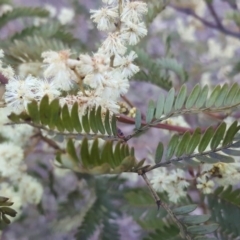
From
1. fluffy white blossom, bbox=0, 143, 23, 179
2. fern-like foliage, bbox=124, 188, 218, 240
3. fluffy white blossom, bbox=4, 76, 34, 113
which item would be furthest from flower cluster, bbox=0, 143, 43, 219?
fluffy white blossom, bbox=4, 76, 34, 113

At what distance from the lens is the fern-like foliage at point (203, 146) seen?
1.60 ft

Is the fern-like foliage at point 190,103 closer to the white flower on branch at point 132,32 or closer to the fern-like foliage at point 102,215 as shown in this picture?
the white flower on branch at point 132,32

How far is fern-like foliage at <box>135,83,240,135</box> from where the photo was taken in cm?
52

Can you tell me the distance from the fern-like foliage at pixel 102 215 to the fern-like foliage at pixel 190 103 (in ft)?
1.35

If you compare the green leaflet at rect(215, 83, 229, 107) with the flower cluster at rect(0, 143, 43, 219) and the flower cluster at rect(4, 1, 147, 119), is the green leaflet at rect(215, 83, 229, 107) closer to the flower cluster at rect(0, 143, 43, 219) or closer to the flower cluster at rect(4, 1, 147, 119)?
the flower cluster at rect(4, 1, 147, 119)

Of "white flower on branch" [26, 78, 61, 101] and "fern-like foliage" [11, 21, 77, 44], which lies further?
"fern-like foliage" [11, 21, 77, 44]

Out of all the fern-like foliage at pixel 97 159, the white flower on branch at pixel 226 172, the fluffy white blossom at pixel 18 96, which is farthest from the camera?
the white flower on branch at pixel 226 172

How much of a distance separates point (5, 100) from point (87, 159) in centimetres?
14

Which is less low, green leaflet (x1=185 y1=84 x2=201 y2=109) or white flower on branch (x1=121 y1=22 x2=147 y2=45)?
white flower on branch (x1=121 y1=22 x2=147 y2=45)

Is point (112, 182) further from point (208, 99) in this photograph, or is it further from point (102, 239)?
point (208, 99)

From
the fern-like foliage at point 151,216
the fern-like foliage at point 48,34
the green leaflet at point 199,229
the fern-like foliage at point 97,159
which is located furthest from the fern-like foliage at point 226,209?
the fern-like foliage at point 48,34

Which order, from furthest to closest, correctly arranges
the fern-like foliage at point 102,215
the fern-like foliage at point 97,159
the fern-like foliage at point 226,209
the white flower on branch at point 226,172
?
the fern-like foliage at point 102,215 < the fern-like foliage at point 226,209 < the white flower on branch at point 226,172 < the fern-like foliage at point 97,159

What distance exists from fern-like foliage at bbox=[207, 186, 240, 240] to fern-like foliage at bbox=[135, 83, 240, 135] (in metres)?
0.21

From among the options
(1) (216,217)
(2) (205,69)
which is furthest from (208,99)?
(2) (205,69)
